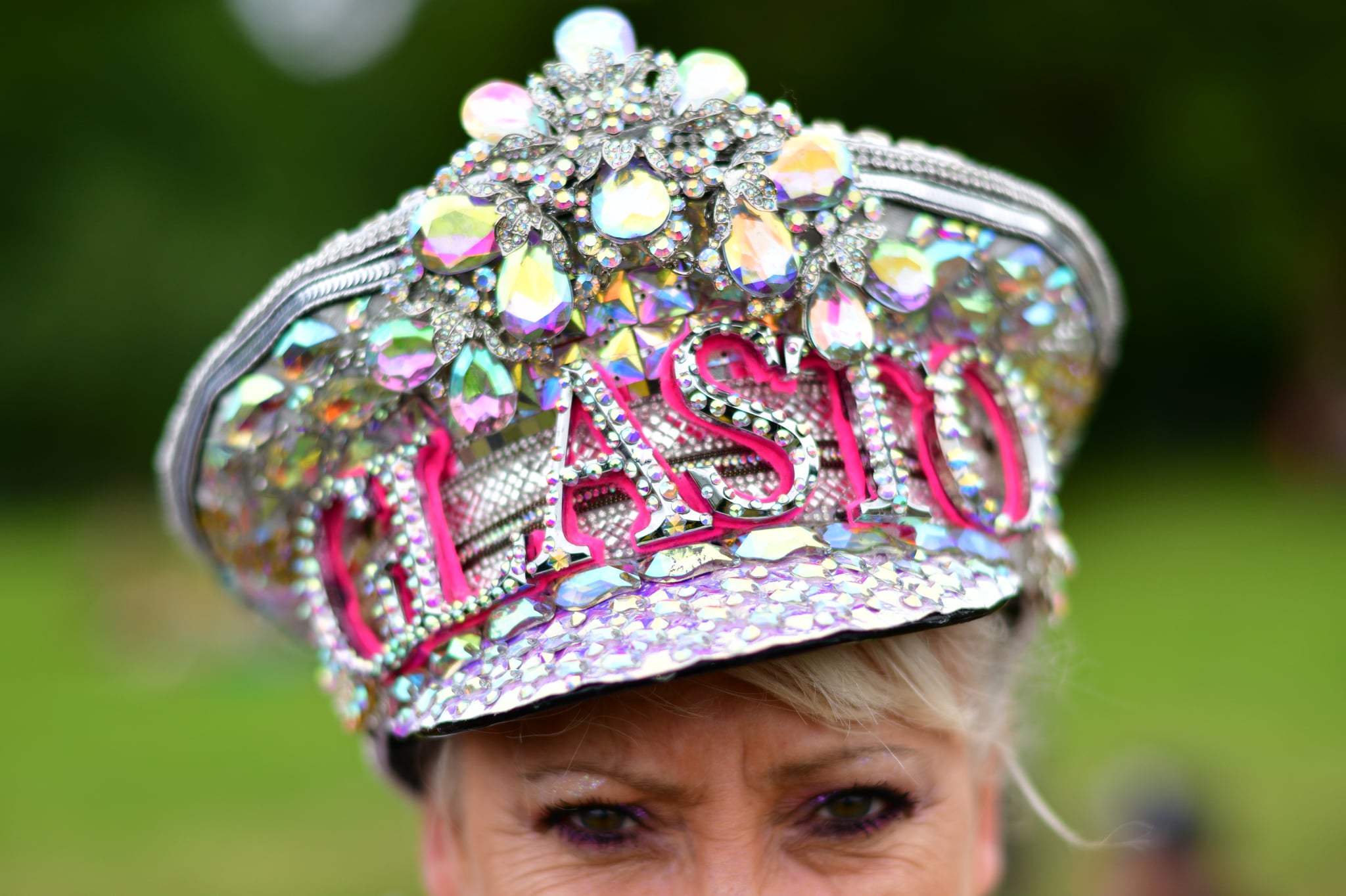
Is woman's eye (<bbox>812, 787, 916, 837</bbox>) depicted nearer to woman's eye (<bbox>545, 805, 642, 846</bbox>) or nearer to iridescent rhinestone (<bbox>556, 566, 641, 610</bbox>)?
woman's eye (<bbox>545, 805, 642, 846</bbox>)

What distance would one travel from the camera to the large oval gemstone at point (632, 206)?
136 cm

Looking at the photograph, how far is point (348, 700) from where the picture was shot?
1.68m

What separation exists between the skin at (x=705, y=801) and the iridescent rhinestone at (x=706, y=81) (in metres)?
0.69

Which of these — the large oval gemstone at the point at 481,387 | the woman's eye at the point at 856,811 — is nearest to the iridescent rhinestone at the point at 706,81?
the large oval gemstone at the point at 481,387

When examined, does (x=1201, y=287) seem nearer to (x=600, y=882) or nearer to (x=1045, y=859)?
(x=1045, y=859)

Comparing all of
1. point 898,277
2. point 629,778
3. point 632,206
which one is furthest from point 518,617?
point 898,277

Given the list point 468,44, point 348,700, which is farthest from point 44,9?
point 348,700

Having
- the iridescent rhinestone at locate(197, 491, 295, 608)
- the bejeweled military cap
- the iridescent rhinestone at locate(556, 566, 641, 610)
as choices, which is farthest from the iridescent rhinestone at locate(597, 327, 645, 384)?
the iridescent rhinestone at locate(197, 491, 295, 608)

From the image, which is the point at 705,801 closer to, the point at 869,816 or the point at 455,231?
the point at 869,816

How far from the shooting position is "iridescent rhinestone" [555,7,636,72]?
4.85 feet

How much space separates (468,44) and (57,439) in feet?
28.0

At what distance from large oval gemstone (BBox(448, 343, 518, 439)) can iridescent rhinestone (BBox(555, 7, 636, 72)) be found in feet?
1.18

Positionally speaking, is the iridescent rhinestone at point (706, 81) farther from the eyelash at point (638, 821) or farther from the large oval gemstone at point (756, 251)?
the eyelash at point (638, 821)

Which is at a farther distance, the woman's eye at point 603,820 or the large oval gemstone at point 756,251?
the woman's eye at point 603,820
